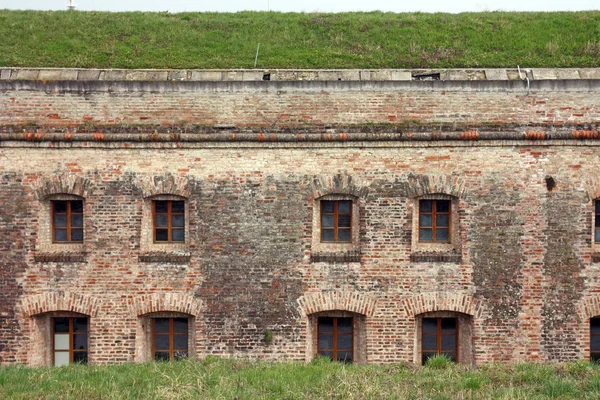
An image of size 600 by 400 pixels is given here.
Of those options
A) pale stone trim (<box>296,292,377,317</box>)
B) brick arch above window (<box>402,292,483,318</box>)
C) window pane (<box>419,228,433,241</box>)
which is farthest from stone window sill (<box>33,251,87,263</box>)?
window pane (<box>419,228,433,241</box>)

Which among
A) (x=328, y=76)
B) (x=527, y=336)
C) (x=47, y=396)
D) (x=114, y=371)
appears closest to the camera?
(x=47, y=396)

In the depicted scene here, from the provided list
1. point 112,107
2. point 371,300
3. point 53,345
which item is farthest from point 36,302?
Result: point 371,300

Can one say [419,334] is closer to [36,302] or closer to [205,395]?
[205,395]

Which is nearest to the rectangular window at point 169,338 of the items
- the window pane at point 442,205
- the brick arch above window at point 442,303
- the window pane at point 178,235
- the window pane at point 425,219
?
the window pane at point 178,235

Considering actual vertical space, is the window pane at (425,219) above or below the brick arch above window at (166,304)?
above

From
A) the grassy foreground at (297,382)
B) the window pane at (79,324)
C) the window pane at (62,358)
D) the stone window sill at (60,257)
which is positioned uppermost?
the stone window sill at (60,257)

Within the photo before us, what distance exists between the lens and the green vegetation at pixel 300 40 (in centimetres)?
1573

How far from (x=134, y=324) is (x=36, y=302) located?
2029 millimetres

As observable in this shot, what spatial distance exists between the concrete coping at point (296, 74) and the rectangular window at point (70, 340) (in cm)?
521

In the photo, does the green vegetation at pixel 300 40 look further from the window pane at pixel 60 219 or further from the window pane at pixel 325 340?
the window pane at pixel 325 340

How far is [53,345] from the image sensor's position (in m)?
14.0

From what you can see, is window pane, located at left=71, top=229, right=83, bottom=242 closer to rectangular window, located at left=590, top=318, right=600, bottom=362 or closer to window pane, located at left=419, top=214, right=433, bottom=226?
window pane, located at left=419, top=214, right=433, bottom=226

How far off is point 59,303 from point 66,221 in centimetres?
168

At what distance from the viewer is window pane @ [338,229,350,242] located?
13836 millimetres
